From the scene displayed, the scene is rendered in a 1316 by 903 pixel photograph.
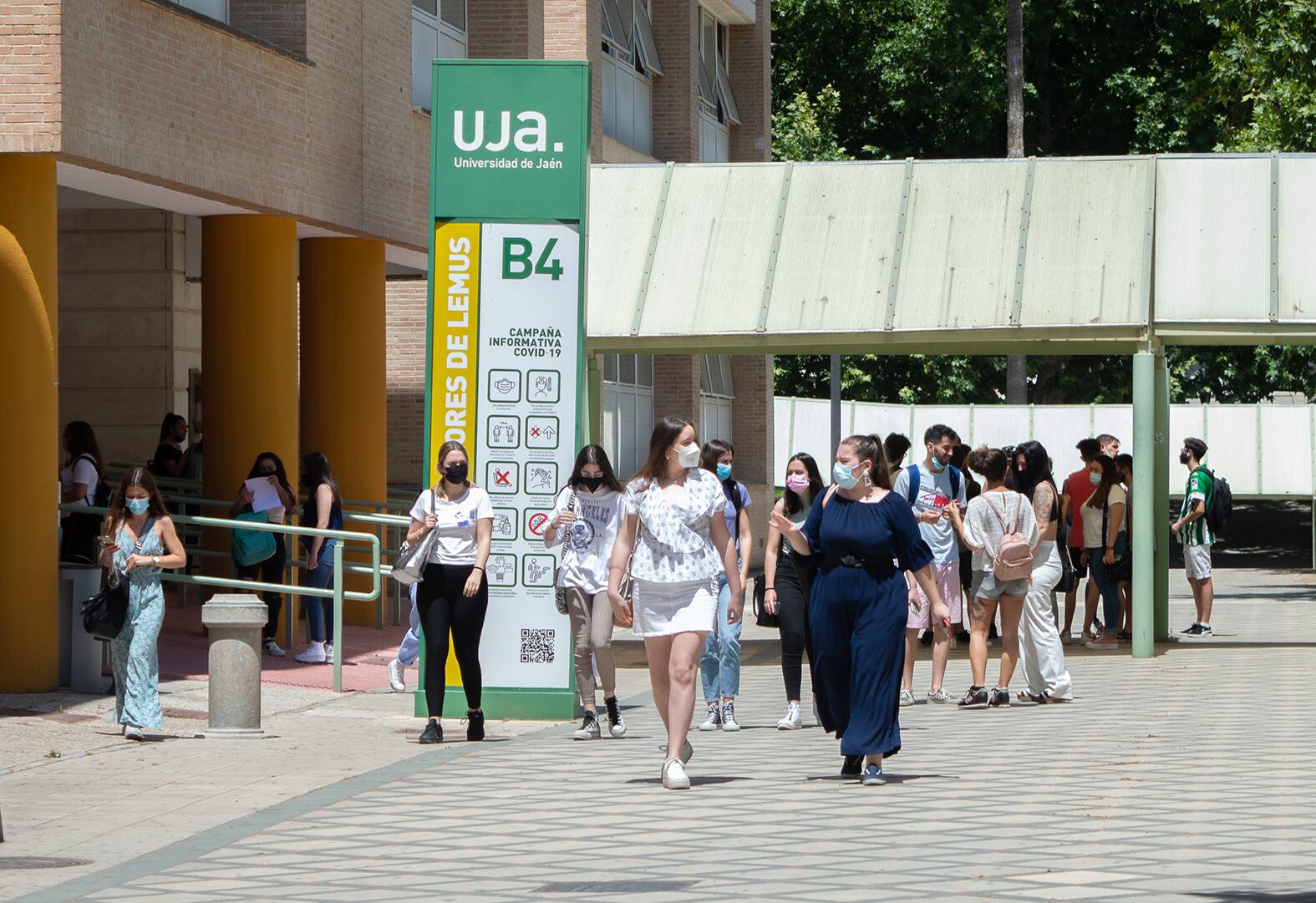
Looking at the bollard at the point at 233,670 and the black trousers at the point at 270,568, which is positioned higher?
the black trousers at the point at 270,568

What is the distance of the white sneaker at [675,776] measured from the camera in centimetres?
963

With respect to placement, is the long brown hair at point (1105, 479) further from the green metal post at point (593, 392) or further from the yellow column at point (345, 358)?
the yellow column at point (345, 358)

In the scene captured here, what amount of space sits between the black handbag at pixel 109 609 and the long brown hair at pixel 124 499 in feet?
0.91

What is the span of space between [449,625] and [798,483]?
2376 mm

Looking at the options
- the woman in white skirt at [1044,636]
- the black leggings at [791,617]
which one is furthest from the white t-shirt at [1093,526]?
the black leggings at [791,617]

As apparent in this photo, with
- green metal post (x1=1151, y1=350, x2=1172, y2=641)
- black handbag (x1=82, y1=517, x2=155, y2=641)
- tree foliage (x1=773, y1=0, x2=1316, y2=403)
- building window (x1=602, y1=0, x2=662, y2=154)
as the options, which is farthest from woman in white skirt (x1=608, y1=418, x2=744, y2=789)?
tree foliage (x1=773, y1=0, x2=1316, y2=403)

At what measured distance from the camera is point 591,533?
12148mm

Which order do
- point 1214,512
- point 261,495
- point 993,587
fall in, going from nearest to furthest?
point 993,587 → point 261,495 → point 1214,512

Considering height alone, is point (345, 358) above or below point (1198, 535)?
above

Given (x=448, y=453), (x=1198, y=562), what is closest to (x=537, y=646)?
(x=448, y=453)

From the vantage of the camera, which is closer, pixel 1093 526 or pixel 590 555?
pixel 590 555

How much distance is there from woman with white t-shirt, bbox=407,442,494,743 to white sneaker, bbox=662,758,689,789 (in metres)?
2.48

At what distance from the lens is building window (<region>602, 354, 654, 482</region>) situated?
93.6 ft

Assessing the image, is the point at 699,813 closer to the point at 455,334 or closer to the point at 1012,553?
the point at 455,334
